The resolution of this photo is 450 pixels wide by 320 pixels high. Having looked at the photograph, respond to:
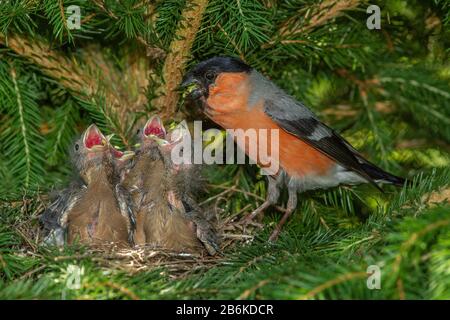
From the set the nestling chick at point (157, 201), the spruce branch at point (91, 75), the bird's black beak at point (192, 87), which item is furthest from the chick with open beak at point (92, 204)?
the bird's black beak at point (192, 87)

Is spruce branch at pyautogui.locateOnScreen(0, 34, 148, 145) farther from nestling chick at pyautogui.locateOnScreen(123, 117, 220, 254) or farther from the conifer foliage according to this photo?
nestling chick at pyautogui.locateOnScreen(123, 117, 220, 254)

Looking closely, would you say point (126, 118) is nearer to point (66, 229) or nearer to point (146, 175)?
point (146, 175)

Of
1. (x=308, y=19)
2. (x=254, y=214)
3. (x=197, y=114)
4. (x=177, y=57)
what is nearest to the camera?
(x=177, y=57)

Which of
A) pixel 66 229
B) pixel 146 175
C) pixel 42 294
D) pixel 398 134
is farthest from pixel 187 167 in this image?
pixel 42 294

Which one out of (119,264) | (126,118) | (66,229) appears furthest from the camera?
(126,118)

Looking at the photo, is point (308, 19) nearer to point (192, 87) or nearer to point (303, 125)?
point (303, 125)

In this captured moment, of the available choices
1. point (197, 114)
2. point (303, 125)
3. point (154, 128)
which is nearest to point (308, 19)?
point (303, 125)

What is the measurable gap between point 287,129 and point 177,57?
69 centimetres

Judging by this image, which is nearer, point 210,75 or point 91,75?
point 210,75

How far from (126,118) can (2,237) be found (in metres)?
1.23

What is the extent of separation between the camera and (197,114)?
3.56m

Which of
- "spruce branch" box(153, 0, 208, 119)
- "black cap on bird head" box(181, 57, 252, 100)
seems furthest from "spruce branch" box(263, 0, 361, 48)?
"spruce branch" box(153, 0, 208, 119)

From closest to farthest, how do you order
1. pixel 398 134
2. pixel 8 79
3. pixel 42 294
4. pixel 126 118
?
pixel 42 294 → pixel 8 79 → pixel 126 118 → pixel 398 134
